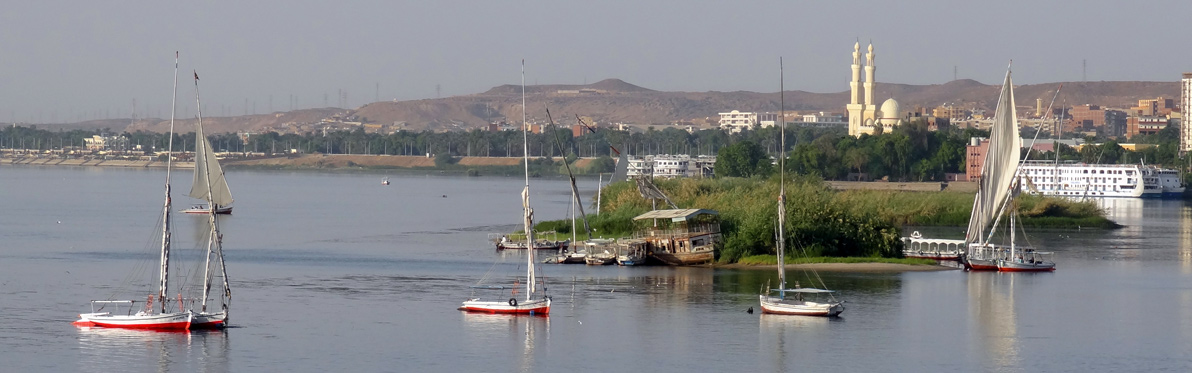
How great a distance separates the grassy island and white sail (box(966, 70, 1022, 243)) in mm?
2576

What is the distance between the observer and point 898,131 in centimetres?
12025

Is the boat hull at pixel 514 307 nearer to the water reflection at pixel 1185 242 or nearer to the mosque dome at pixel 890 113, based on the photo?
the water reflection at pixel 1185 242

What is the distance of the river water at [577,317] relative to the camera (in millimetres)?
29812

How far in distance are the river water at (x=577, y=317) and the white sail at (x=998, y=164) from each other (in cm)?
292

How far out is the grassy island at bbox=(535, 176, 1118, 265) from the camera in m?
48.3

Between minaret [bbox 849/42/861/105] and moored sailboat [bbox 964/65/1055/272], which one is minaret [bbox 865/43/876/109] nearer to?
minaret [bbox 849/42/861/105]

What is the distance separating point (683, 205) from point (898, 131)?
2363 inches

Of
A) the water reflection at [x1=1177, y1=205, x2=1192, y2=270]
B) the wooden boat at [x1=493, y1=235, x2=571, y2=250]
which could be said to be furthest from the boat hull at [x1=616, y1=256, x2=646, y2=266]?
the water reflection at [x1=1177, y1=205, x2=1192, y2=270]

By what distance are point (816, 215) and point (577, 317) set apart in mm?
15396

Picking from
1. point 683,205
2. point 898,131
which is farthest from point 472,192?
point 683,205

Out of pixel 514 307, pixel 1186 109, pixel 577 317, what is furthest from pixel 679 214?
pixel 1186 109

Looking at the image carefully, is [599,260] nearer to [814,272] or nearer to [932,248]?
[814,272]

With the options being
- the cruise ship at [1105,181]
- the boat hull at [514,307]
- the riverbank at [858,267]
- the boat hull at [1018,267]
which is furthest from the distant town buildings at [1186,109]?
the boat hull at [514,307]

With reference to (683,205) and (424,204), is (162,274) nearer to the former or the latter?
(683,205)
